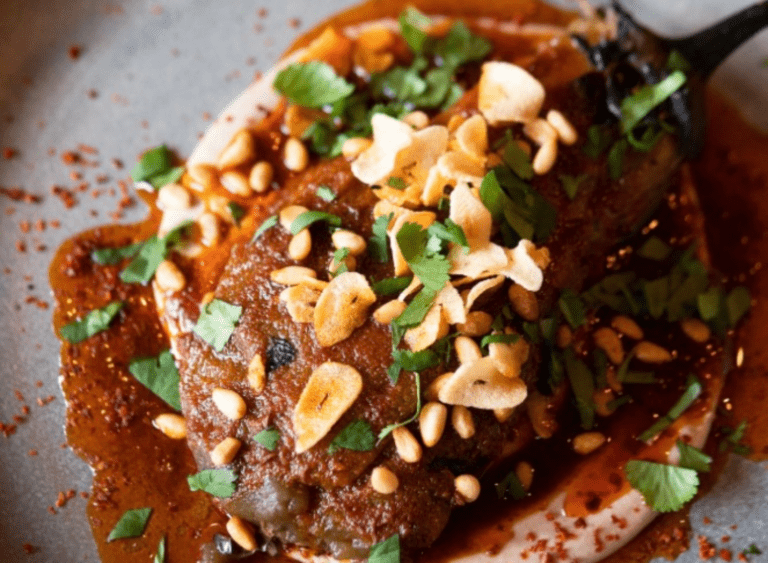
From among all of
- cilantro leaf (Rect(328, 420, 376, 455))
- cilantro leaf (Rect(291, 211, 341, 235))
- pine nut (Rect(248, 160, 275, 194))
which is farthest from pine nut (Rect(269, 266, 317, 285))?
pine nut (Rect(248, 160, 275, 194))

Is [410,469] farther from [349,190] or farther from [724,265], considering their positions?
[724,265]

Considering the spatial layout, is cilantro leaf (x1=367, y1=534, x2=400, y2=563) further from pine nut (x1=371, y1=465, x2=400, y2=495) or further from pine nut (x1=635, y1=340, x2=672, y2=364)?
pine nut (x1=635, y1=340, x2=672, y2=364)

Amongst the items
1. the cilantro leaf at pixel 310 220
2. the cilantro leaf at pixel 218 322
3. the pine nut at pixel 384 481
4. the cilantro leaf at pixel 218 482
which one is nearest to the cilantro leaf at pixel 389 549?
the pine nut at pixel 384 481

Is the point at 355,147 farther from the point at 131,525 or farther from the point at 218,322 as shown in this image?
the point at 131,525

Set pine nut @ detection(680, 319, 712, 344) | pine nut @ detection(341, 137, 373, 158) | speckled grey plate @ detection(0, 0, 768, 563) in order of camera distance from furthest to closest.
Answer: pine nut @ detection(680, 319, 712, 344) → speckled grey plate @ detection(0, 0, 768, 563) → pine nut @ detection(341, 137, 373, 158)

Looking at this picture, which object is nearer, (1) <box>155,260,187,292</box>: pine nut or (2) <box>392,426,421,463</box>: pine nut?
(2) <box>392,426,421,463</box>: pine nut

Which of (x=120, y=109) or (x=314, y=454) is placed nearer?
(x=314, y=454)

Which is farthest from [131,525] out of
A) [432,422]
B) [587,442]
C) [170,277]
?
[587,442]

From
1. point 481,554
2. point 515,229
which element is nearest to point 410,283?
point 515,229
